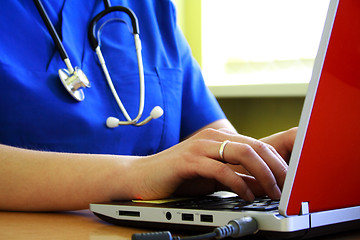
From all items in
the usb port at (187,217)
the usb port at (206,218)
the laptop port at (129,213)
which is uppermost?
the usb port at (206,218)

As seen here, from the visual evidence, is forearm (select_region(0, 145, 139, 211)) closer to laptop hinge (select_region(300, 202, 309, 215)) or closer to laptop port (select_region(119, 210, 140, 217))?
laptop port (select_region(119, 210, 140, 217))

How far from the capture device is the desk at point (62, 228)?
0.59m

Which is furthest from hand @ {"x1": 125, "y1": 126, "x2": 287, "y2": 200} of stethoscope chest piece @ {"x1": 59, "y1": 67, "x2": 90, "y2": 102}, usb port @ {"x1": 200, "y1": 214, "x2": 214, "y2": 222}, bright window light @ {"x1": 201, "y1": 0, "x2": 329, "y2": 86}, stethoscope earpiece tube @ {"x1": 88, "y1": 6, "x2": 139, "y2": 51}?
bright window light @ {"x1": 201, "y1": 0, "x2": 329, "y2": 86}

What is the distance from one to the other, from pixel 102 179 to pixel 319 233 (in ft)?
1.12

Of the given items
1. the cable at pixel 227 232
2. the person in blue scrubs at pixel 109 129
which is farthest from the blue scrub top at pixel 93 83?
the cable at pixel 227 232

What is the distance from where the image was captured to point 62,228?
65cm

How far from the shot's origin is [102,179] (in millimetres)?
761

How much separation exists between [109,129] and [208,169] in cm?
49

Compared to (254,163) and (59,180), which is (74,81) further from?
(254,163)

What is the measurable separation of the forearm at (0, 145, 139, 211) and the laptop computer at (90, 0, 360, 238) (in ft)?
0.64

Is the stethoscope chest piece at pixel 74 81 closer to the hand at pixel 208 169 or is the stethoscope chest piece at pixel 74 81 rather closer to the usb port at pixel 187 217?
the hand at pixel 208 169

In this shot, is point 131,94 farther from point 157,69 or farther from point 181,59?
point 181,59

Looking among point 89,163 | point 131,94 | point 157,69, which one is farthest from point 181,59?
point 89,163

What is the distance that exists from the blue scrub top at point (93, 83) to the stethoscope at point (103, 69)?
14 mm
